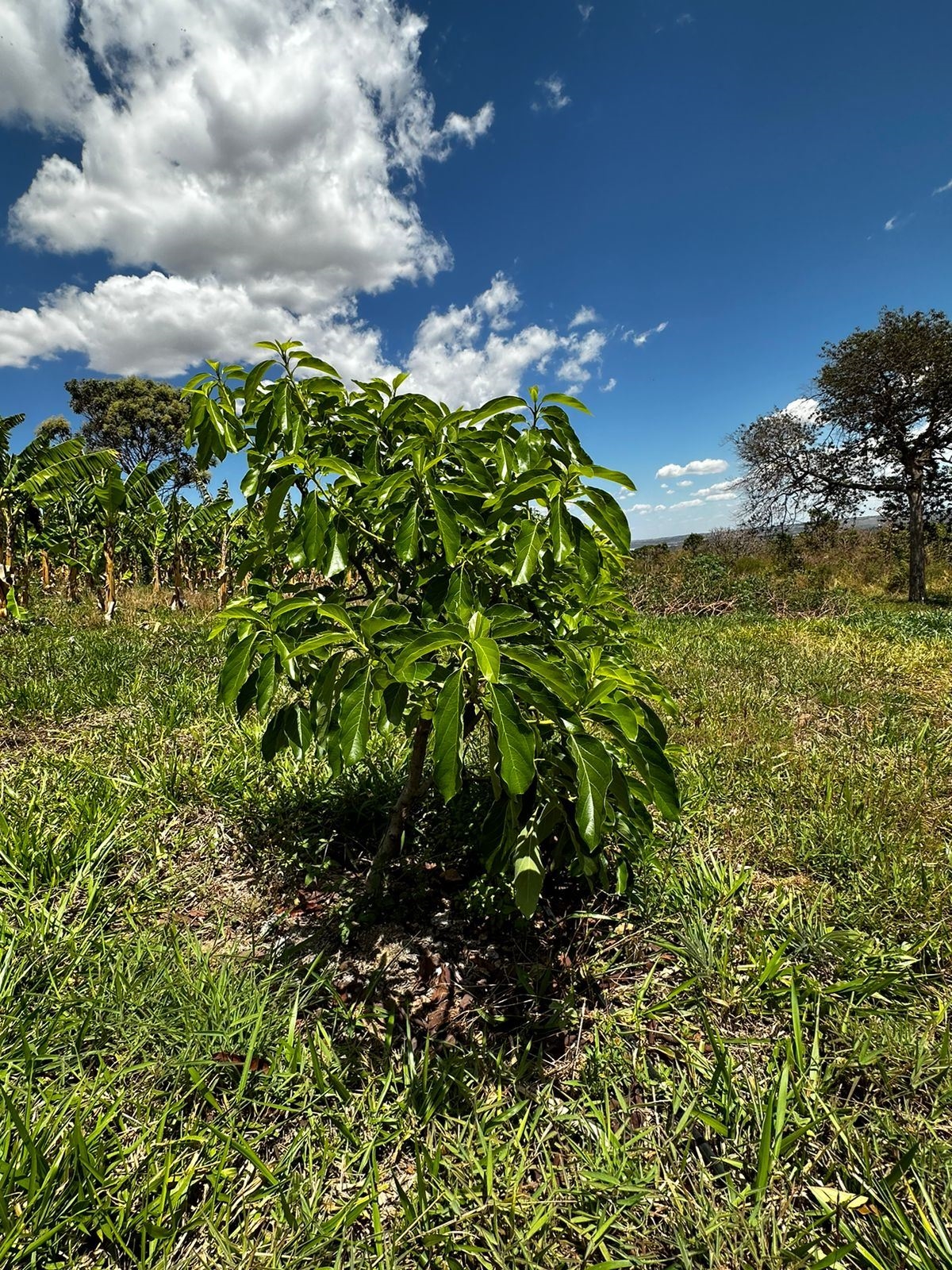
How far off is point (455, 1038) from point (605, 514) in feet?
5.85

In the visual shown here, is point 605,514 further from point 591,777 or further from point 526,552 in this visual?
point 591,777

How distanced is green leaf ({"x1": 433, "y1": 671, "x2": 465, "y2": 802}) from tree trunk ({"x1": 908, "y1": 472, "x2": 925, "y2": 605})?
15369 millimetres

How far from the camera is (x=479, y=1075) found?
171 centimetres

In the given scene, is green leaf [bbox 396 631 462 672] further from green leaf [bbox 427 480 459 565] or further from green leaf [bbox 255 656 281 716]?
green leaf [bbox 255 656 281 716]

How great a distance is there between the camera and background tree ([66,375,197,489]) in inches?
1129

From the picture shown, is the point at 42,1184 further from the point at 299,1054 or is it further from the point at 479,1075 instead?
the point at 479,1075

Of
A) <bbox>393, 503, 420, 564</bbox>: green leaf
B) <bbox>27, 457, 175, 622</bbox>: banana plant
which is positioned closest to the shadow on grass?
<bbox>393, 503, 420, 564</bbox>: green leaf

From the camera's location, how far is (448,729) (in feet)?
3.91

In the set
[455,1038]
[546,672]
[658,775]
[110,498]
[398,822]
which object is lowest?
[455,1038]

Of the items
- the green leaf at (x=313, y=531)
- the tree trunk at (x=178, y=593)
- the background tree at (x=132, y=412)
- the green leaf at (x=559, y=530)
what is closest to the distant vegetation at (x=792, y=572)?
the tree trunk at (x=178, y=593)

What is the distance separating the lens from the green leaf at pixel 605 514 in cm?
146

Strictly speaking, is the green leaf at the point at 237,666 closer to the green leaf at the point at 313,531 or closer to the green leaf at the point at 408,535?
the green leaf at the point at 313,531

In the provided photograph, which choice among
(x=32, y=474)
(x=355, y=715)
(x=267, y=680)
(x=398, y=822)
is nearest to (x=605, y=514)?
(x=355, y=715)

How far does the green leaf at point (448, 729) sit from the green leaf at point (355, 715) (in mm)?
206
